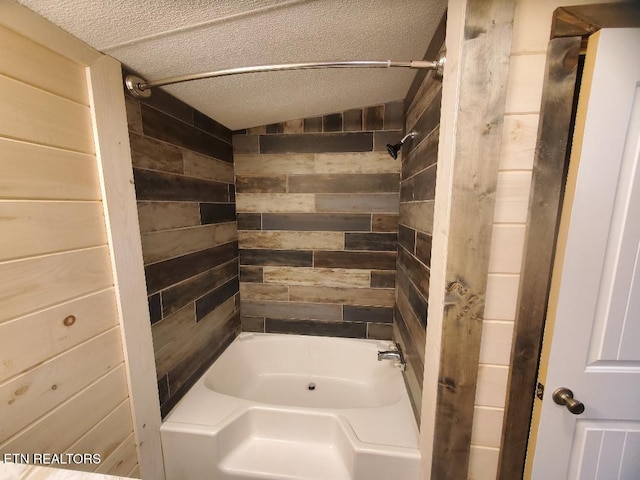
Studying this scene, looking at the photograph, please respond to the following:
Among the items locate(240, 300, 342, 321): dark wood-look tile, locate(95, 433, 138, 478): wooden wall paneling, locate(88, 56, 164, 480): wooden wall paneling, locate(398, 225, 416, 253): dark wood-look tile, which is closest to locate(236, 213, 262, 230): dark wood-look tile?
locate(240, 300, 342, 321): dark wood-look tile

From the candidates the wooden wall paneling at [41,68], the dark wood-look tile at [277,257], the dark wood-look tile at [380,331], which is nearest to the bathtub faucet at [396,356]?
the dark wood-look tile at [380,331]

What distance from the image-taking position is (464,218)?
698 mm

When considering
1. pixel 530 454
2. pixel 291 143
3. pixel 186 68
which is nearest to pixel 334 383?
pixel 530 454

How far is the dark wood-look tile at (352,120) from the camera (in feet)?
5.51

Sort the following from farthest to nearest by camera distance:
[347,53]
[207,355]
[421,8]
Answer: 1. [207,355]
2. [347,53]
3. [421,8]

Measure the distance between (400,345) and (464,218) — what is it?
1.16m

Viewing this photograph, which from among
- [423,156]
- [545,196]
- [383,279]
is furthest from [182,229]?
[545,196]

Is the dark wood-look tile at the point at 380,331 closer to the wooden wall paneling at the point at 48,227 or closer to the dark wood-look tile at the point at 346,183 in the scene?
the dark wood-look tile at the point at 346,183

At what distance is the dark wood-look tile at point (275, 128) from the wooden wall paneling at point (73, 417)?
1591mm

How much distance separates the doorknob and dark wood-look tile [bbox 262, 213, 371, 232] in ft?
4.05

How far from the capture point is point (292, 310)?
1955 mm

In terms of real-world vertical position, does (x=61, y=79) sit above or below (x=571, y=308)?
above

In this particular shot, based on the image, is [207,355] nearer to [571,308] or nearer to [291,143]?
[291,143]

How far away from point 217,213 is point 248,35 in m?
1.05
